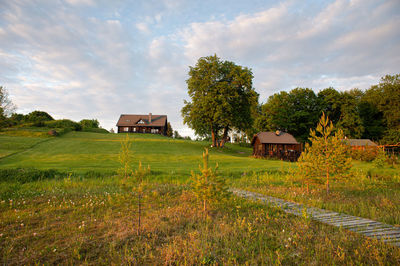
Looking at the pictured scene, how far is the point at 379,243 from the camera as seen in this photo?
13.5 feet

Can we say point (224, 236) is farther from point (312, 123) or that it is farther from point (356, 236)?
point (312, 123)

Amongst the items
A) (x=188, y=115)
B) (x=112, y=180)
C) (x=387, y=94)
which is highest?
(x=387, y=94)

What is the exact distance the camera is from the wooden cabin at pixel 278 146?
3638 centimetres

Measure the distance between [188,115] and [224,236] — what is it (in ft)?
115

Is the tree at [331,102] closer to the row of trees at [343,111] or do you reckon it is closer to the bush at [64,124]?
the row of trees at [343,111]

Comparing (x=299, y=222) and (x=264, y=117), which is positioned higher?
(x=264, y=117)

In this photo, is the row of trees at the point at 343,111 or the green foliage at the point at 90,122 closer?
the row of trees at the point at 343,111

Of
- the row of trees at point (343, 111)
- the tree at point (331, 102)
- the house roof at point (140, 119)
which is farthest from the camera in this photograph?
the house roof at point (140, 119)

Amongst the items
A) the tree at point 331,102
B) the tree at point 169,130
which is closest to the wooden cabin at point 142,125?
the tree at point 169,130

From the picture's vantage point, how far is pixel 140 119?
70188 mm

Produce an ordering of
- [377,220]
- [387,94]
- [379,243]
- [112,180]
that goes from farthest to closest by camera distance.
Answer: [387,94] < [112,180] < [377,220] < [379,243]

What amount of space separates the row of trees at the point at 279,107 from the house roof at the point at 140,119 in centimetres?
2634

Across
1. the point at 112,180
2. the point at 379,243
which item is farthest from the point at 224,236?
the point at 112,180

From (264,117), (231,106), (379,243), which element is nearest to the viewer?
(379,243)
